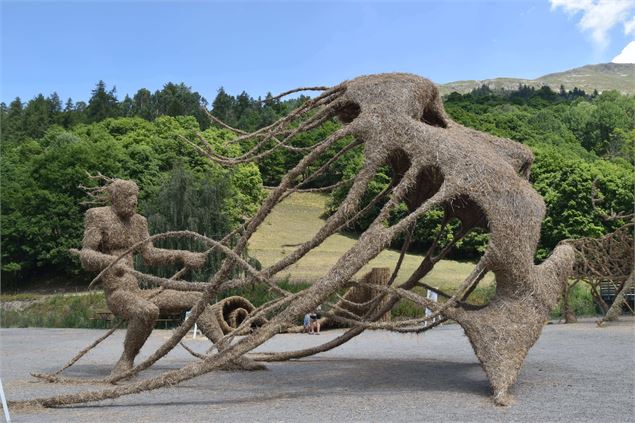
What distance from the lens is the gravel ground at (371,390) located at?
654 cm

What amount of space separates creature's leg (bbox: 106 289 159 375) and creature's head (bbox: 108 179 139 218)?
130 cm

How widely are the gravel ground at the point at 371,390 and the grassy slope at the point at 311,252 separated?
20341 mm

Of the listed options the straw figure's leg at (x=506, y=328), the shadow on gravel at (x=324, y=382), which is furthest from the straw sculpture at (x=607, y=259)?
the straw figure's leg at (x=506, y=328)

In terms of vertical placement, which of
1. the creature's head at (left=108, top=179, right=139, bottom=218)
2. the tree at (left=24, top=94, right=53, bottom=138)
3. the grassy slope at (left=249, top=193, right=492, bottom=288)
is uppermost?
the tree at (left=24, top=94, right=53, bottom=138)

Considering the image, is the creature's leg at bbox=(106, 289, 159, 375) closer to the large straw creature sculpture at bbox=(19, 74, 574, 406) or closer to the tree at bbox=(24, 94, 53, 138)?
the large straw creature sculpture at bbox=(19, 74, 574, 406)

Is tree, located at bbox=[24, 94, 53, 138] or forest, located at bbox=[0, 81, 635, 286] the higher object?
tree, located at bbox=[24, 94, 53, 138]

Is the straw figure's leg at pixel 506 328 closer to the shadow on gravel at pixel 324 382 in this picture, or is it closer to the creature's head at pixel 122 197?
the shadow on gravel at pixel 324 382

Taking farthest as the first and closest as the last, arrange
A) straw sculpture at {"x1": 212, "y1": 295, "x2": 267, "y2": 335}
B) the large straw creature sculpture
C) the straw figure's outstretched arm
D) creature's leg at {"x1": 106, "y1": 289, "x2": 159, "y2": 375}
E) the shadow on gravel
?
straw sculpture at {"x1": 212, "y1": 295, "x2": 267, "y2": 335}, the straw figure's outstretched arm, creature's leg at {"x1": 106, "y1": 289, "x2": 159, "y2": 375}, the shadow on gravel, the large straw creature sculpture

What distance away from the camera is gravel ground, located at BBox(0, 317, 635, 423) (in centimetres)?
654

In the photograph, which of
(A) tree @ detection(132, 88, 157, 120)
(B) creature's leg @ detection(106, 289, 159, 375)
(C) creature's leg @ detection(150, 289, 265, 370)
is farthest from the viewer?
(A) tree @ detection(132, 88, 157, 120)

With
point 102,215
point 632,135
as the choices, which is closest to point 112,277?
point 102,215

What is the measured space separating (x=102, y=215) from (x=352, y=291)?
10.5 m

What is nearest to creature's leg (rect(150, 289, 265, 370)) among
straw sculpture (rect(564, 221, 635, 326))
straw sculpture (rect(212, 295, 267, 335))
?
straw sculpture (rect(212, 295, 267, 335))

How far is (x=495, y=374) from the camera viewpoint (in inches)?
286
